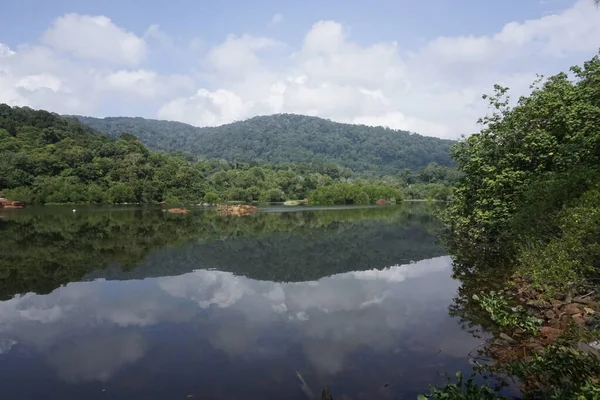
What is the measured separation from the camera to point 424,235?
→ 39031mm

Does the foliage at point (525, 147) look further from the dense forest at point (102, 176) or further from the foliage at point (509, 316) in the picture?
the dense forest at point (102, 176)

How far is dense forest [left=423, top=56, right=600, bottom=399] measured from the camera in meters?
8.03

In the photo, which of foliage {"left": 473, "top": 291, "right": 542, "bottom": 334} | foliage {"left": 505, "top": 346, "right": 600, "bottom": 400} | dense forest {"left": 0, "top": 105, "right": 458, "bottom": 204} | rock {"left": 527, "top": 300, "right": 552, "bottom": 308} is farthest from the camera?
dense forest {"left": 0, "top": 105, "right": 458, "bottom": 204}

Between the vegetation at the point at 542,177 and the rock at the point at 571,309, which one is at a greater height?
the vegetation at the point at 542,177

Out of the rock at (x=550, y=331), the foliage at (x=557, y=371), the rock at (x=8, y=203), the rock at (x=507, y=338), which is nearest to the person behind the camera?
the foliage at (x=557, y=371)

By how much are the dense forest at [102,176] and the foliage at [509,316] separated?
321ft

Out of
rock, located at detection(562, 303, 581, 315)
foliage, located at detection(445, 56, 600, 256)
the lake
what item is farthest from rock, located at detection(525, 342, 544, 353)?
foliage, located at detection(445, 56, 600, 256)

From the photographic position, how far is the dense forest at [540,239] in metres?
8.03

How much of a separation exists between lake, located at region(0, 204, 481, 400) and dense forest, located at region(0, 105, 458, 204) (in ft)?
256

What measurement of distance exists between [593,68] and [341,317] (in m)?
18.9

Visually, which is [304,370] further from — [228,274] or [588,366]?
[228,274]

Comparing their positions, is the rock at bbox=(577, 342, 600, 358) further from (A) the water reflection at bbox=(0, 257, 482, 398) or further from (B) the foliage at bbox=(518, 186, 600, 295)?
(B) the foliage at bbox=(518, 186, 600, 295)

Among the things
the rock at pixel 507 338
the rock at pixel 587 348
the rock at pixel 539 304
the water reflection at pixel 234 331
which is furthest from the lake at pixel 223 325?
the rock at pixel 539 304

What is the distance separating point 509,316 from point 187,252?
20.5 metres
